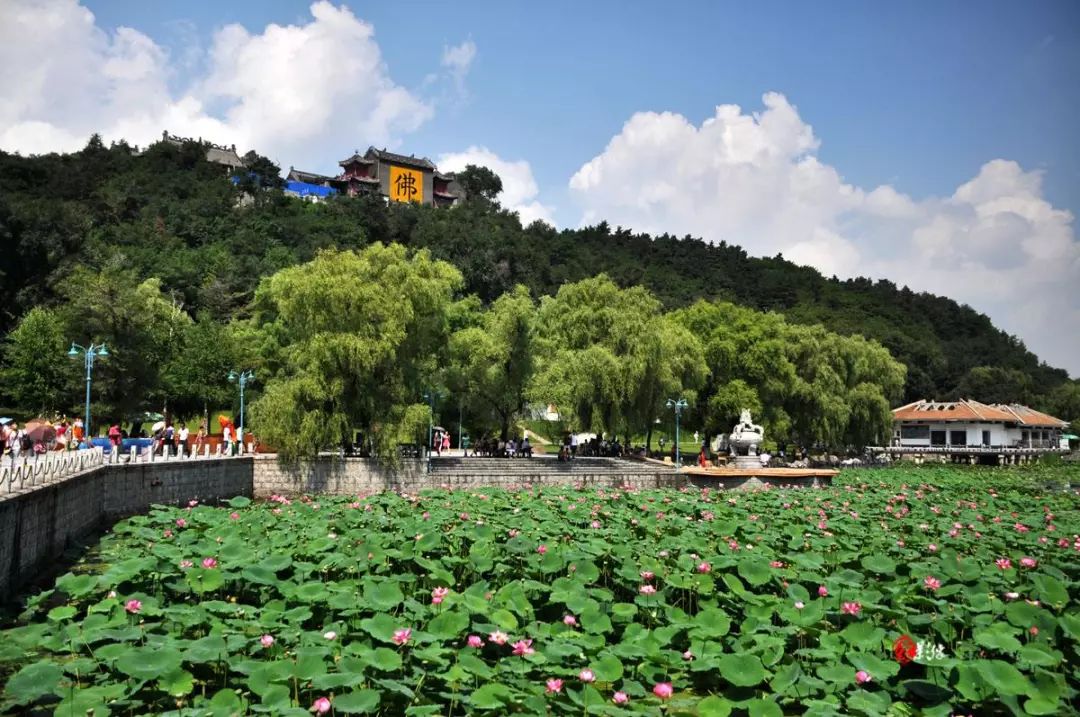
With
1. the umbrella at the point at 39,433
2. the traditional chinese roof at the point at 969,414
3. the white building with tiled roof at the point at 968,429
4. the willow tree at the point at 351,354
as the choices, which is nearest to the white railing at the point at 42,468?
the umbrella at the point at 39,433

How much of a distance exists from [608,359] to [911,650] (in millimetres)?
27941

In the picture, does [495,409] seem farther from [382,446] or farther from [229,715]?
[229,715]

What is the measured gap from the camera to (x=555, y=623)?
26.2 feet

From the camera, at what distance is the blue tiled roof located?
Answer: 9875 cm

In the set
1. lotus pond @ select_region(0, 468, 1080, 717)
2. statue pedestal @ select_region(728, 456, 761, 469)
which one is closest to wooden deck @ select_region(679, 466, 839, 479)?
statue pedestal @ select_region(728, 456, 761, 469)

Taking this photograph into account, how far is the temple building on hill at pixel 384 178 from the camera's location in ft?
340

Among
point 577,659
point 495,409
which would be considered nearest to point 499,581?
point 577,659

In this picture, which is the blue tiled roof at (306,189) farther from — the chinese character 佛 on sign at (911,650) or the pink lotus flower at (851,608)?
the chinese character 佛 on sign at (911,650)

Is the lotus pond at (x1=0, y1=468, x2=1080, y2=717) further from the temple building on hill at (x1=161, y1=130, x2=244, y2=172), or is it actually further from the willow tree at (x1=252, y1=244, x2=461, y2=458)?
the temple building on hill at (x1=161, y1=130, x2=244, y2=172)

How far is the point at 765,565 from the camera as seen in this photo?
9.38m

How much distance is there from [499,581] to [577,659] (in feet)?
9.52

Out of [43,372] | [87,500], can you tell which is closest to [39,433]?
[87,500]

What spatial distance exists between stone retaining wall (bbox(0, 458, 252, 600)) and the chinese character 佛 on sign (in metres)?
11.0

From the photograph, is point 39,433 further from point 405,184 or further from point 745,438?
point 405,184
